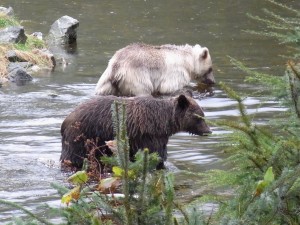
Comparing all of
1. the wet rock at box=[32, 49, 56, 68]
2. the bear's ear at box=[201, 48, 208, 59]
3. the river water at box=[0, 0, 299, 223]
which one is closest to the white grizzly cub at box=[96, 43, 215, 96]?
the bear's ear at box=[201, 48, 208, 59]

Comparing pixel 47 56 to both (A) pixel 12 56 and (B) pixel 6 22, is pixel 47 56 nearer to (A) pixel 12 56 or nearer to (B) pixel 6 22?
(A) pixel 12 56

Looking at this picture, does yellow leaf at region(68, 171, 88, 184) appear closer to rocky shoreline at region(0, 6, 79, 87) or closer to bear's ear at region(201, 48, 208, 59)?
bear's ear at region(201, 48, 208, 59)

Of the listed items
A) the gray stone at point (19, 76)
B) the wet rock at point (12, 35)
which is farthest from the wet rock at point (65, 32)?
the gray stone at point (19, 76)

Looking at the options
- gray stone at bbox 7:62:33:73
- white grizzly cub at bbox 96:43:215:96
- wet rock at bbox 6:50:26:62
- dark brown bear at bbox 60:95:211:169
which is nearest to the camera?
dark brown bear at bbox 60:95:211:169

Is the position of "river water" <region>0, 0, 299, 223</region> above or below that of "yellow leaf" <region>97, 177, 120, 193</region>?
below

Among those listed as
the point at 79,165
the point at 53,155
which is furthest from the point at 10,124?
the point at 79,165

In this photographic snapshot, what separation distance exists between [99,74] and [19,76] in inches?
64.5

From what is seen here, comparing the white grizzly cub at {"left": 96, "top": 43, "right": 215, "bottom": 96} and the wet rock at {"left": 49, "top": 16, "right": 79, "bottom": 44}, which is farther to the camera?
the wet rock at {"left": 49, "top": 16, "right": 79, "bottom": 44}

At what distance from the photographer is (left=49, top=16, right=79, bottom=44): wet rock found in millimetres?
19812

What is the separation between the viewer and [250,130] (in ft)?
12.7

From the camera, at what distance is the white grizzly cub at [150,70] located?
41.7 feet

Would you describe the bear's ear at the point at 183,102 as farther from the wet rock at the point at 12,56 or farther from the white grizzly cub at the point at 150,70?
the wet rock at the point at 12,56

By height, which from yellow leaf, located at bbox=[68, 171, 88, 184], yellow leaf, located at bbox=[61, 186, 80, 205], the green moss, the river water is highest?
yellow leaf, located at bbox=[68, 171, 88, 184]

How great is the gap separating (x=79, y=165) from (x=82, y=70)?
7.55 m
